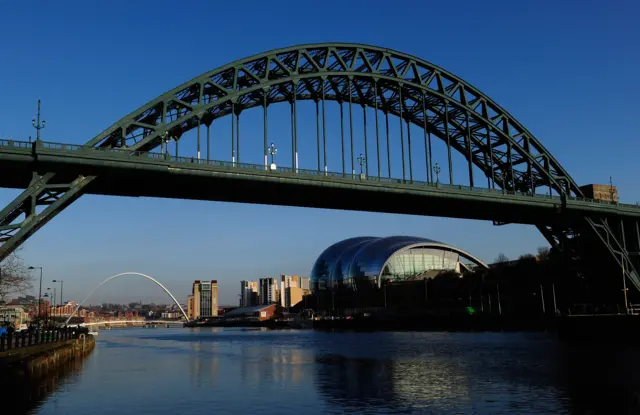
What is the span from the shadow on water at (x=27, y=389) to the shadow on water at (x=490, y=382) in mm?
12597

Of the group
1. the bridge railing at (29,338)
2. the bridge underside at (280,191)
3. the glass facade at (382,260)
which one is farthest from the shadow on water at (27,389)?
the glass facade at (382,260)

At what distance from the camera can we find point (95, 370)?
47.6 metres

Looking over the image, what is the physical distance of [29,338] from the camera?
47.2 m

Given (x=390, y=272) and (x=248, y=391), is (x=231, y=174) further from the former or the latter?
(x=390, y=272)

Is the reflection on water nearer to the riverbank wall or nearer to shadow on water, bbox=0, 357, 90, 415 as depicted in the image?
shadow on water, bbox=0, 357, 90, 415

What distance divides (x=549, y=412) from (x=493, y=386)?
787 cm

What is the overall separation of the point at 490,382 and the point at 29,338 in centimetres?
3249

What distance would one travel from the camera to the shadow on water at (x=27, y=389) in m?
27.9

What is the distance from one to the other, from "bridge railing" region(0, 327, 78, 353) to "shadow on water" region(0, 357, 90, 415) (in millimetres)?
3281

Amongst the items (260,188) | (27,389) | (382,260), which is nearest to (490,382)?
(27,389)

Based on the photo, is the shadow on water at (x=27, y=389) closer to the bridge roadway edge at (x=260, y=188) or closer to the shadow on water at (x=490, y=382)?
the shadow on water at (x=490, y=382)

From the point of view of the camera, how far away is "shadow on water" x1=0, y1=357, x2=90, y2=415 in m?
27.9

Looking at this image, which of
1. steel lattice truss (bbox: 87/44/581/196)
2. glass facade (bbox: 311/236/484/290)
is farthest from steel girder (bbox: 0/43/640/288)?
glass facade (bbox: 311/236/484/290)

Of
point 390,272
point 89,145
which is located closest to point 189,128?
point 89,145
